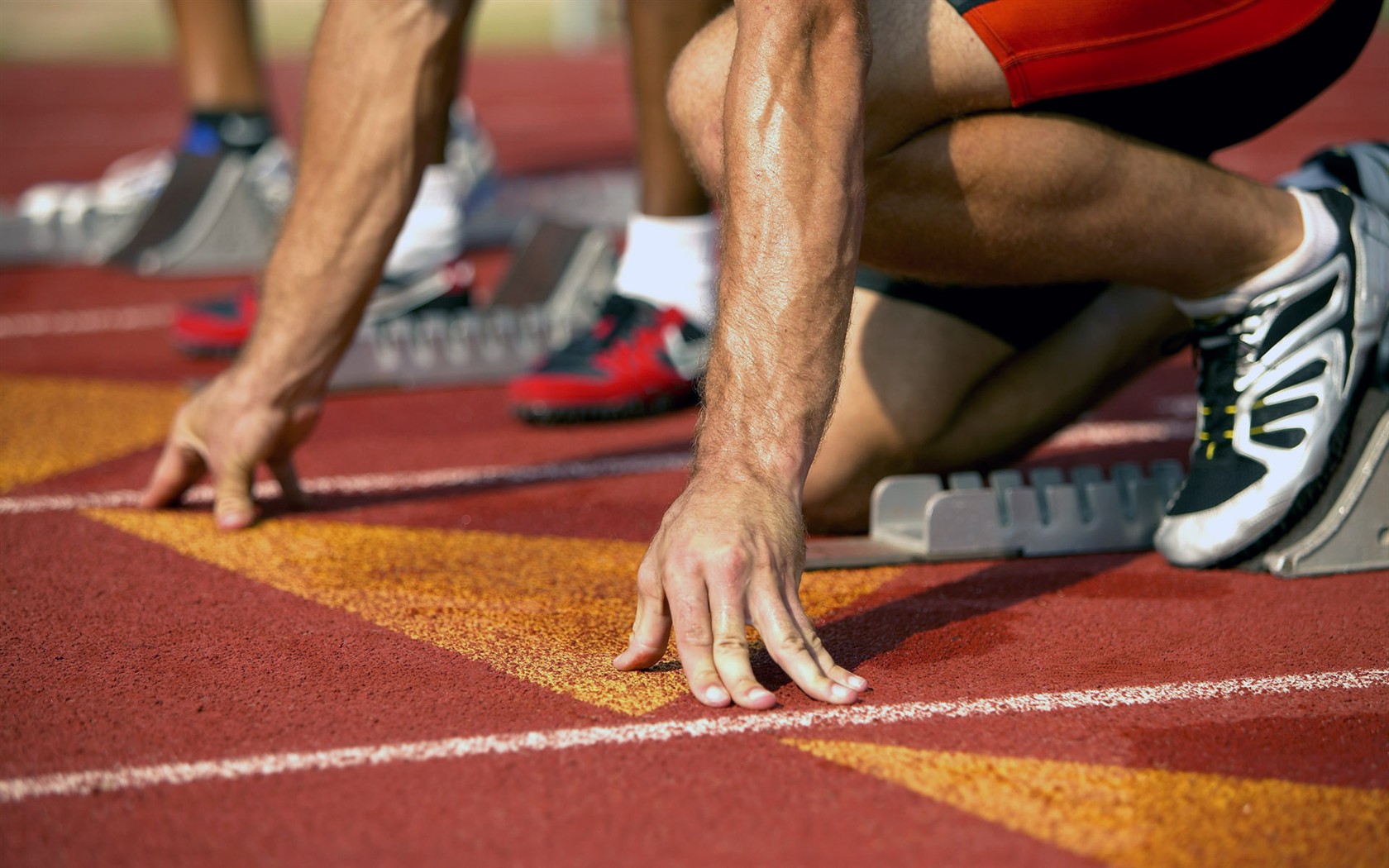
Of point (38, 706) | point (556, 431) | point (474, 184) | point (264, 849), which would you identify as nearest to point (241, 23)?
point (474, 184)

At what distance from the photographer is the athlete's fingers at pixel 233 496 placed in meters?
2.54

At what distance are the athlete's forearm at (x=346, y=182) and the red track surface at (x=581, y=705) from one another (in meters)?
0.35

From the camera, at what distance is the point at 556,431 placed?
3457 mm

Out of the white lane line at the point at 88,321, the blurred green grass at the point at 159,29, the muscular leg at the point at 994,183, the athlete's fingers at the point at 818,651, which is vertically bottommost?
the blurred green grass at the point at 159,29

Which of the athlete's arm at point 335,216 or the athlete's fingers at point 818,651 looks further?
the athlete's arm at point 335,216

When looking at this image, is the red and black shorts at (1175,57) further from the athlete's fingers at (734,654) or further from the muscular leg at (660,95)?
the muscular leg at (660,95)

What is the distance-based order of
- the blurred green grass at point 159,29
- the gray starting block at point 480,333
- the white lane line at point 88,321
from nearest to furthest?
the gray starting block at point 480,333, the white lane line at point 88,321, the blurred green grass at point 159,29

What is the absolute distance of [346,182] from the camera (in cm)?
248

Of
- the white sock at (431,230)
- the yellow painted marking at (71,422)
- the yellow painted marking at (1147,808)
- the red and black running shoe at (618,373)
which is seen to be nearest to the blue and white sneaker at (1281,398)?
the yellow painted marking at (1147,808)

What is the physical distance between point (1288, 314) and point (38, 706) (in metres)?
1.85

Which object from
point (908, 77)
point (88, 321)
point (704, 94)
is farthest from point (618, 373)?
point (88, 321)

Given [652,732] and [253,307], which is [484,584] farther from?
[253,307]

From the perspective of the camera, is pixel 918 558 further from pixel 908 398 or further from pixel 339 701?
pixel 339 701

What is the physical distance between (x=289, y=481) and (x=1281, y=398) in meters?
1.67
